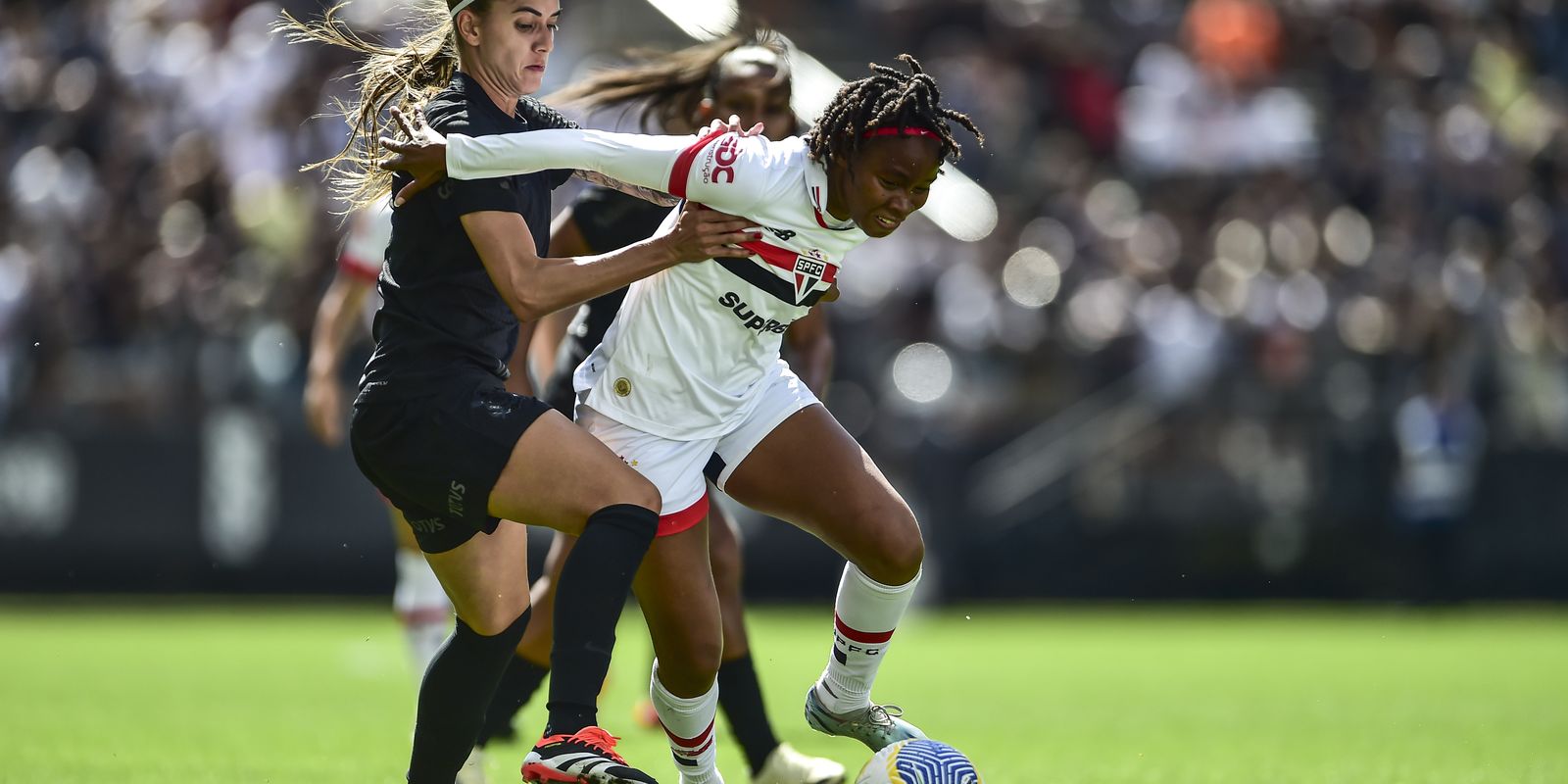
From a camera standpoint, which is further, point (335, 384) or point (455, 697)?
point (335, 384)

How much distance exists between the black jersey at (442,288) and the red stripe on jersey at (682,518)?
62cm

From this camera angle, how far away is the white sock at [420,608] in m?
7.35

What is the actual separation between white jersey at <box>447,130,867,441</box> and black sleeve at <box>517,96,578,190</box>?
0.25 metres

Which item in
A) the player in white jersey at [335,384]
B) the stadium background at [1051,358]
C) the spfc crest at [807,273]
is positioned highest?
the spfc crest at [807,273]

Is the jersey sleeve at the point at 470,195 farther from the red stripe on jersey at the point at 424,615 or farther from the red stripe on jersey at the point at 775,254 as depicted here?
the red stripe on jersey at the point at 424,615

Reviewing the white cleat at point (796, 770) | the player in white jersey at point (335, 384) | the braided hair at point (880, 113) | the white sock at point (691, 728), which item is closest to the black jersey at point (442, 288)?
the braided hair at point (880, 113)

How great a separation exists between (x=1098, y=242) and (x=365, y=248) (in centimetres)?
922

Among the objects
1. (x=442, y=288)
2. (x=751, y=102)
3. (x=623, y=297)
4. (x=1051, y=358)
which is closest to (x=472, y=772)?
(x=623, y=297)

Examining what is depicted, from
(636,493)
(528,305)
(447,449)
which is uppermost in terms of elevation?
(528,305)

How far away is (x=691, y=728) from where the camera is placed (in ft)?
16.5

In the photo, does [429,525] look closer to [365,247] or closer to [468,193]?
[468,193]

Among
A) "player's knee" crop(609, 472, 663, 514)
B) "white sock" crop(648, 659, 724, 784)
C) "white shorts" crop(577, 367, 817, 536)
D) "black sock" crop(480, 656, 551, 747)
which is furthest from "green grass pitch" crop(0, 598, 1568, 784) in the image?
"player's knee" crop(609, 472, 663, 514)

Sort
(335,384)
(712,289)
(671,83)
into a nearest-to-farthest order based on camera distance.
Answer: (712,289), (671,83), (335,384)

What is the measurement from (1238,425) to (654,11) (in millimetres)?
6786
